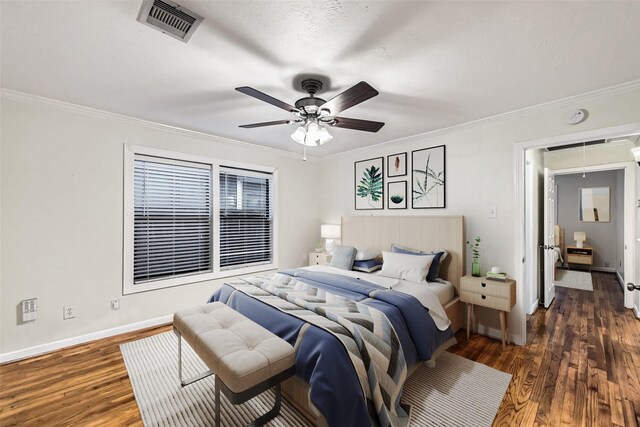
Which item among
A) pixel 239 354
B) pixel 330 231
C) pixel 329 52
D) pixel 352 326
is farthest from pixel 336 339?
pixel 330 231

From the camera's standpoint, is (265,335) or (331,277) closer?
(265,335)

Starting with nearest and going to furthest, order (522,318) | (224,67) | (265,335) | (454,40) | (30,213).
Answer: (454,40), (265,335), (224,67), (30,213), (522,318)

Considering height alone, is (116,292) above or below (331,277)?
below

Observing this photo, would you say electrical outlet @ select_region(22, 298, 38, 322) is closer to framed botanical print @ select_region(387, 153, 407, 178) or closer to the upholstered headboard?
the upholstered headboard

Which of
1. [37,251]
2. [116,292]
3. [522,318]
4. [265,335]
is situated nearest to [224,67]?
[265,335]

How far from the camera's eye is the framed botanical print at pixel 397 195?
399 centimetres

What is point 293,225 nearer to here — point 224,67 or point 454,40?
point 224,67

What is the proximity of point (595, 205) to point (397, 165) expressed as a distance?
582cm

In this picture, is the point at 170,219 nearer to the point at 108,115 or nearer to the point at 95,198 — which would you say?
the point at 95,198

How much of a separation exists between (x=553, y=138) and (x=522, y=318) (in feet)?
6.20

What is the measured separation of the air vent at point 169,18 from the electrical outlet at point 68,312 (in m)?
2.91

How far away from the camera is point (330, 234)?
15.6ft

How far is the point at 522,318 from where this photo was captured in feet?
9.59

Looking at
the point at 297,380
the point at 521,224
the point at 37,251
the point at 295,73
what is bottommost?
the point at 297,380
